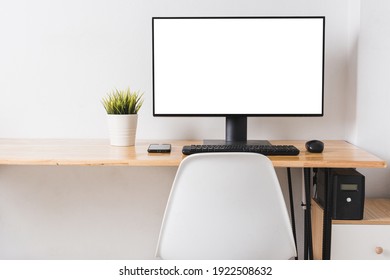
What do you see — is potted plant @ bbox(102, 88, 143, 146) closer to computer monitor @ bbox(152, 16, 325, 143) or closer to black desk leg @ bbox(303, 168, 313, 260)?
computer monitor @ bbox(152, 16, 325, 143)

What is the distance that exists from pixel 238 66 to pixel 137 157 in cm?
60

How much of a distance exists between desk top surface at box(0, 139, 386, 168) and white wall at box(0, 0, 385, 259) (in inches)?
6.3

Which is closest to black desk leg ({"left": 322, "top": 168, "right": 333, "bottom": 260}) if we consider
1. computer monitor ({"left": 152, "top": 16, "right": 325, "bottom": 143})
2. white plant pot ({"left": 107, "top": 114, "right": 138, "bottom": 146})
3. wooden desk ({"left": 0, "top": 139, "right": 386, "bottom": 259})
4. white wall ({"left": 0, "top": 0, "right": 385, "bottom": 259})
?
wooden desk ({"left": 0, "top": 139, "right": 386, "bottom": 259})

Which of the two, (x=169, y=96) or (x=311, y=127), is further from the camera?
(x=311, y=127)

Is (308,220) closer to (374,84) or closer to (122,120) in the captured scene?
(374,84)

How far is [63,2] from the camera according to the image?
2.11 metres

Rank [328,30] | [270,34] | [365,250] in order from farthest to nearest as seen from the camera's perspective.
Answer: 1. [328,30]
2. [270,34]
3. [365,250]

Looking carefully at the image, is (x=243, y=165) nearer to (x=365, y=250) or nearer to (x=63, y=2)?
(x=365, y=250)

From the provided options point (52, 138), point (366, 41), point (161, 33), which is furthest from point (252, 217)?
point (52, 138)

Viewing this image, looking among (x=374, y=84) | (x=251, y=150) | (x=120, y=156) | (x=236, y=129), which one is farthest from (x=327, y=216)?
(x=120, y=156)

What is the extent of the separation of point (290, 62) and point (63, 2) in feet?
3.59

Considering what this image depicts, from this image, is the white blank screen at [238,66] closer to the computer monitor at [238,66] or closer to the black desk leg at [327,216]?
the computer monitor at [238,66]

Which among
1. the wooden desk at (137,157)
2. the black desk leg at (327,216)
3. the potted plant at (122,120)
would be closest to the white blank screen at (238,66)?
the potted plant at (122,120)

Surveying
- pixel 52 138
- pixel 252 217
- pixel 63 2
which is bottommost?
pixel 252 217
